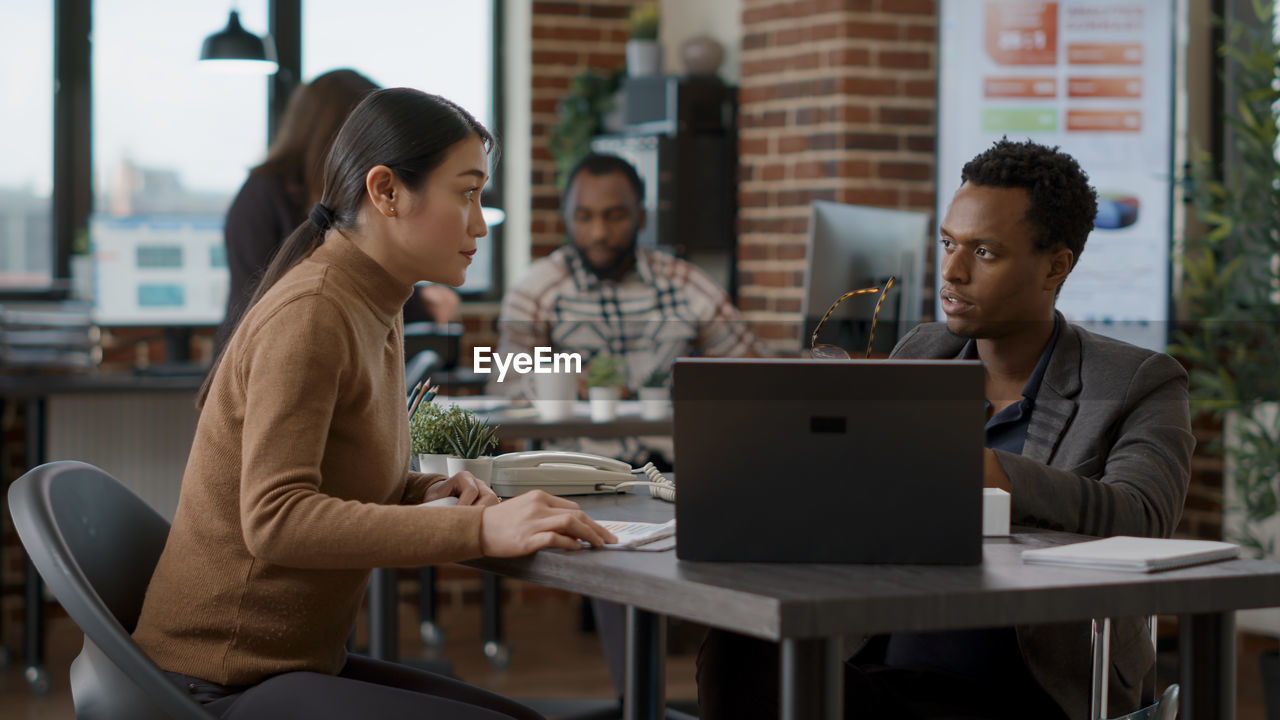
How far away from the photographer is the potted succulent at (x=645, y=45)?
510 centimetres

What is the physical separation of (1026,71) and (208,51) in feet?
8.38

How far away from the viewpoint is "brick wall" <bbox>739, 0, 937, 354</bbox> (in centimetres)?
427

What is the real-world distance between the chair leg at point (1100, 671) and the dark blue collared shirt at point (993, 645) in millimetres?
101

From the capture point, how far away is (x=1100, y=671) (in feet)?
Result: 5.49

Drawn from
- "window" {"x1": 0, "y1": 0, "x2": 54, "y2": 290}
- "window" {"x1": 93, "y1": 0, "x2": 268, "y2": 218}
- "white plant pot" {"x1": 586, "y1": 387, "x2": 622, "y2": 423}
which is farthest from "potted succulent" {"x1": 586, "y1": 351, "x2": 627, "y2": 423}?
"window" {"x1": 0, "y1": 0, "x2": 54, "y2": 290}

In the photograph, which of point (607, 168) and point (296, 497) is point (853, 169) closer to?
point (607, 168)

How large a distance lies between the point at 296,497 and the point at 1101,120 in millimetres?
3357

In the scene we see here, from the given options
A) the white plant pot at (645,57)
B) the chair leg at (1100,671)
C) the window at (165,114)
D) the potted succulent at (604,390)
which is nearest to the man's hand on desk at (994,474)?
the chair leg at (1100,671)

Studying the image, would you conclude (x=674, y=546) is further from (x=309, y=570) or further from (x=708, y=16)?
(x=708, y=16)

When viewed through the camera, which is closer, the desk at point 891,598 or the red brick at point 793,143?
the desk at point 891,598

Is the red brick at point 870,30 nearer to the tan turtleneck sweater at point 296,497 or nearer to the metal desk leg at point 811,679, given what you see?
the tan turtleneck sweater at point 296,497

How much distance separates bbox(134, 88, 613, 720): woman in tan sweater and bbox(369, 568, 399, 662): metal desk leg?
1314mm

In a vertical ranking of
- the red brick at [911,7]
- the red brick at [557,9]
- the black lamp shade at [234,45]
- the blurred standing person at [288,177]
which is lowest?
the blurred standing person at [288,177]

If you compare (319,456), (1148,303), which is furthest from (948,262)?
(1148,303)
